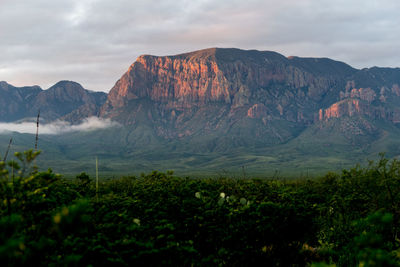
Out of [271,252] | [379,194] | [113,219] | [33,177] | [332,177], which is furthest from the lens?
[332,177]

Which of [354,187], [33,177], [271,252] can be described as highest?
[33,177]

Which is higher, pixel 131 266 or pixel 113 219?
pixel 113 219

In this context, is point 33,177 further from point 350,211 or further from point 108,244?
point 350,211

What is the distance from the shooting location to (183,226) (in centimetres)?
992

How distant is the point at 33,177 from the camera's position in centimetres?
687

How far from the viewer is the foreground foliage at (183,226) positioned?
534cm

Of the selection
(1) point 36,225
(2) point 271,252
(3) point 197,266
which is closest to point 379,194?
(2) point 271,252

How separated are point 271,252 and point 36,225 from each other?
6983mm

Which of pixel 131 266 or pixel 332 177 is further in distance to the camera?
pixel 332 177

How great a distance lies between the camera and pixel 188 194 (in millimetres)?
12391

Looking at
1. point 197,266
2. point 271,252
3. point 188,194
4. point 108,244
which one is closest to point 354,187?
point 271,252

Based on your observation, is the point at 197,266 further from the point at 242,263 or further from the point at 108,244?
the point at 108,244

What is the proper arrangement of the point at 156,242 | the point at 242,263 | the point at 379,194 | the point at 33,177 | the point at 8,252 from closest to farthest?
the point at 8,252 < the point at 33,177 < the point at 156,242 < the point at 242,263 < the point at 379,194

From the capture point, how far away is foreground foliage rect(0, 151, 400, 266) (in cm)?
534
